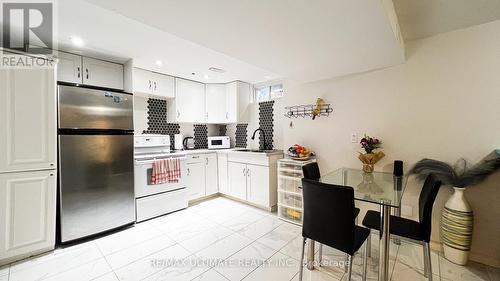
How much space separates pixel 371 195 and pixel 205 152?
2.73 meters

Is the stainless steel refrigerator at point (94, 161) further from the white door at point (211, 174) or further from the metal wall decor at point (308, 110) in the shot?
the metal wall decor at point (308, 110)

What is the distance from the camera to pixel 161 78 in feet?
10.5

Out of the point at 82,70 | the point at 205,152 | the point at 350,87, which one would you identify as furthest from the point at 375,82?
the point at 82,70

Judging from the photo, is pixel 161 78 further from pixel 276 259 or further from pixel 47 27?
pixel 276 259

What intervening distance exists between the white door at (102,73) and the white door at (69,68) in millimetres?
57

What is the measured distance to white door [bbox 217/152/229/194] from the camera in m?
3.62

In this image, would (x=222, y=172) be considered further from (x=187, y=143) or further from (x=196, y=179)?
(x=187, y=143)

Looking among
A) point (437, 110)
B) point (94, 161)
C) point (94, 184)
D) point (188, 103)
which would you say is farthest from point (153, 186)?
point (437, 110)

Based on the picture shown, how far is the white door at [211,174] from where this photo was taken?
3.61 meters

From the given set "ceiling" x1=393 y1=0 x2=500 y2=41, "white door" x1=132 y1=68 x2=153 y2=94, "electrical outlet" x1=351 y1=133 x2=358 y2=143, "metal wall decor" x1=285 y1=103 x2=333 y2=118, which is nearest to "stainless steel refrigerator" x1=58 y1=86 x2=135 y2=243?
"white door" x1=132 y1=68 x2=153 y2=94

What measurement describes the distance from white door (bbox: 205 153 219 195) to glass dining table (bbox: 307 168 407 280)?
224cm

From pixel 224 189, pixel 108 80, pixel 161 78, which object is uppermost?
pixel 161 78

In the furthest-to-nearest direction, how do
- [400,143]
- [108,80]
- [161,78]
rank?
[161,78] < [108,80] < [400,143]

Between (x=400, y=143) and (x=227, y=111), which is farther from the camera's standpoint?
(x=227, y=111)
